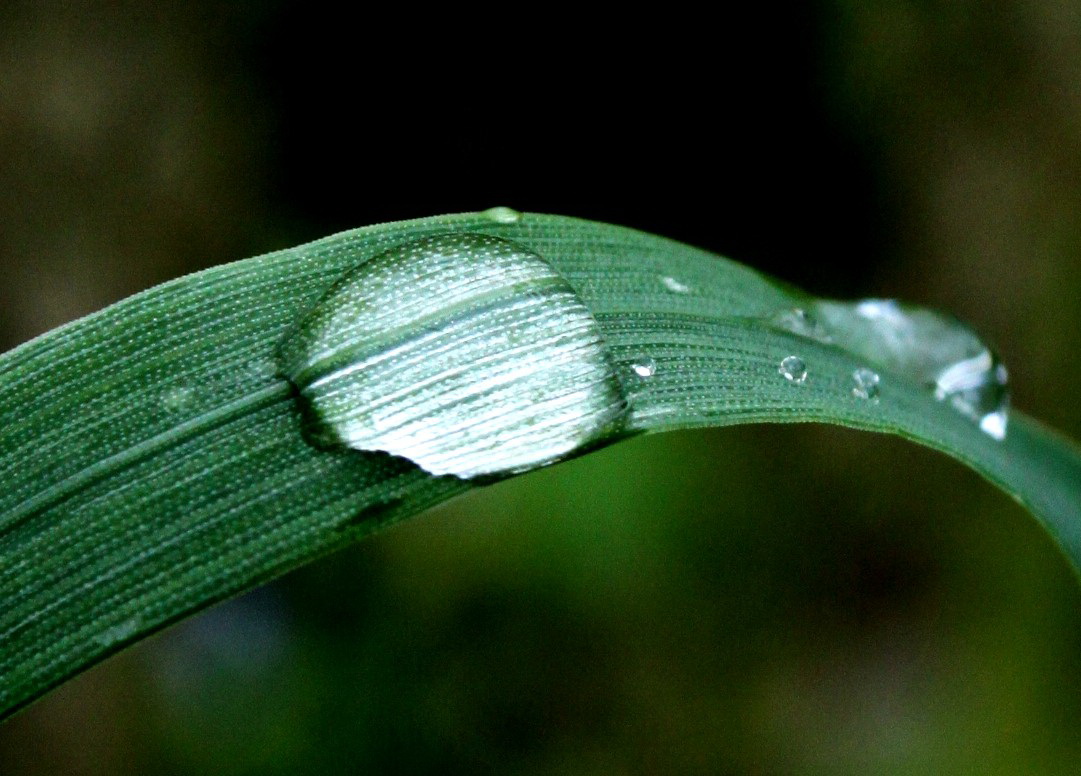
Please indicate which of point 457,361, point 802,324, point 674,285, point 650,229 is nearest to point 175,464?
point 457,361

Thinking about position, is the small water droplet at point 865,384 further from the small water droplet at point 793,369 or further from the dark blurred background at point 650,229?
the dark blurred background at point 650,229

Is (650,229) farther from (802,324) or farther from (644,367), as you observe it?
(644,367)

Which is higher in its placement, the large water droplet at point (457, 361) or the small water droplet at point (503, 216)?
the small water droplet at point (503, 216)

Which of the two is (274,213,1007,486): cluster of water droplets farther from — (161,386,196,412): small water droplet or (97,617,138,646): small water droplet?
(97,617,138,646): small water droplet

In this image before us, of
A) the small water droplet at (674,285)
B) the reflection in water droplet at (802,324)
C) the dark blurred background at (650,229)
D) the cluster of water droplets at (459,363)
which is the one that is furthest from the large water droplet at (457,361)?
the dark blurred background at (650,229)

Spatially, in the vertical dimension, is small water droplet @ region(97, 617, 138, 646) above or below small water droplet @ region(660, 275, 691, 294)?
below

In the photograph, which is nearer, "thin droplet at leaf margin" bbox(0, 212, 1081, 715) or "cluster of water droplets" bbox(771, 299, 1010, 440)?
"thin droplet at leaf margin" bbox(0, 212, 1081, 715)

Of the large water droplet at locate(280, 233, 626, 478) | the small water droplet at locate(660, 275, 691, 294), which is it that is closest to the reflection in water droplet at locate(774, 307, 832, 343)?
the small water droplet at locate(660, 275, 691, 294)
